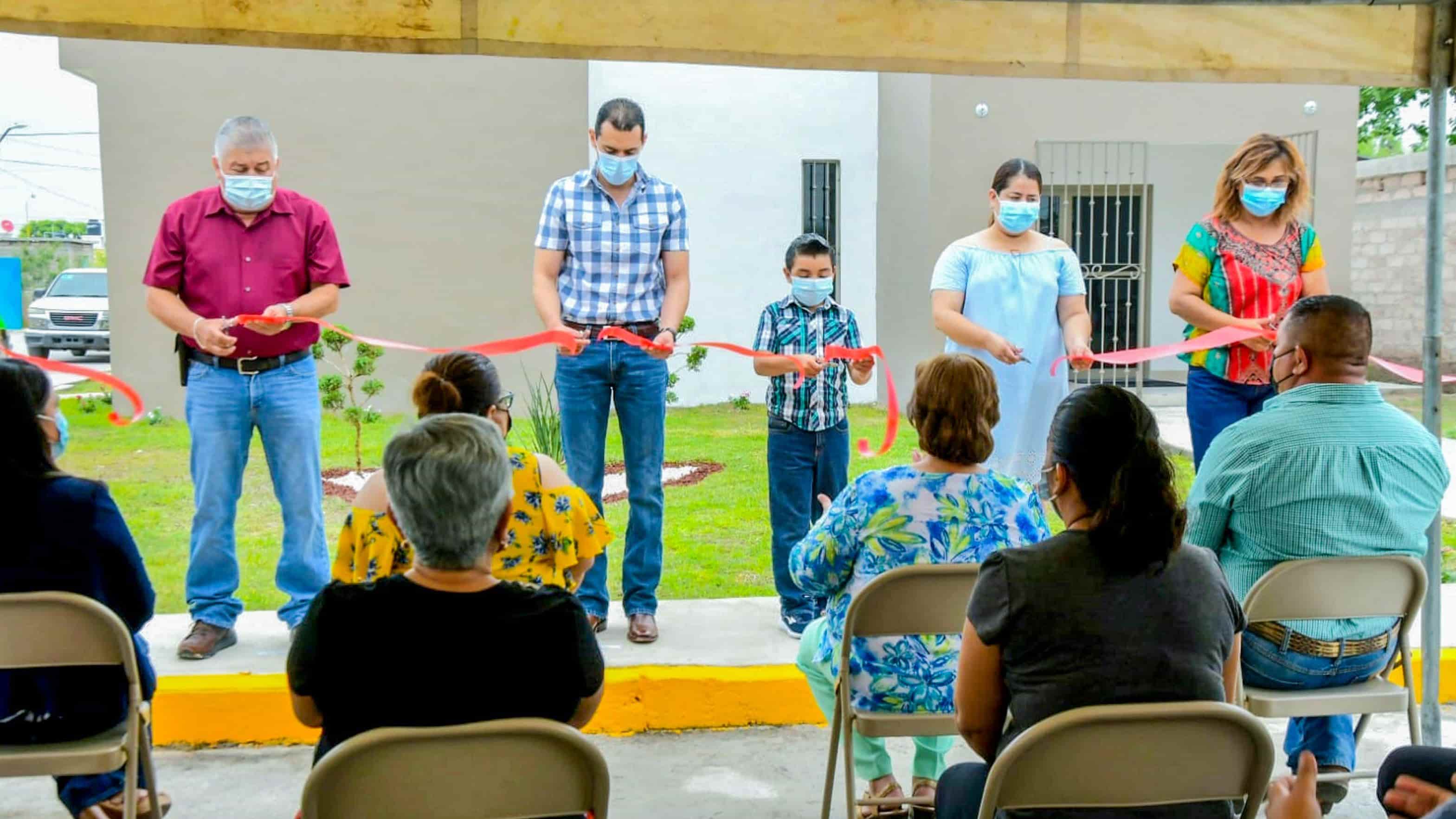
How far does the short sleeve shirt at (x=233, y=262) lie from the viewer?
14.6 ft

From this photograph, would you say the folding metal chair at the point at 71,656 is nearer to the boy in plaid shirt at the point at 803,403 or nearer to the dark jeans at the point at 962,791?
the dark jeans at the point at 962,791

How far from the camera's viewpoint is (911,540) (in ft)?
10.1

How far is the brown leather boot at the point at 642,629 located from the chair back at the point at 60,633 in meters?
2.20

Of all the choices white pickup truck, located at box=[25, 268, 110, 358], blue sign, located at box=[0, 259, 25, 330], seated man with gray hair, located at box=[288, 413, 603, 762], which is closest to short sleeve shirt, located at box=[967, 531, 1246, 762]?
seated man with gray hair, located at box=[288, 413, 603, 762]

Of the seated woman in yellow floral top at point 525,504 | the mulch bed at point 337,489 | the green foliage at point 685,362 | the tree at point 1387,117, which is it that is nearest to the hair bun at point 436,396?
the seated woman in yellow floral top at point 525,504

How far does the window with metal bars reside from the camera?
13711 mm

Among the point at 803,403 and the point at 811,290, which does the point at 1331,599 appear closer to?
the point at 803,403

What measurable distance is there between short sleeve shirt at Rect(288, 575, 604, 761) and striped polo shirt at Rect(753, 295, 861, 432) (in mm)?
2560

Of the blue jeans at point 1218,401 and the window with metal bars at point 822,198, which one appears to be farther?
the window with metal bars at point 822,198

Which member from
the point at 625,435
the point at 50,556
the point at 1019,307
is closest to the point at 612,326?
the point at 625,435

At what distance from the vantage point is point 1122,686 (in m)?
2.18

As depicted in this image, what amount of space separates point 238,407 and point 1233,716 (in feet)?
11.6

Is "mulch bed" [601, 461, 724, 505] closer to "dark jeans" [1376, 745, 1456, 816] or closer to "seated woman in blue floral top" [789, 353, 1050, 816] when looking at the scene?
"seated woman in blue floral top" [789, 353, 1050, 816]

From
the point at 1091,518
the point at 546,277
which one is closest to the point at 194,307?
the point at 546,277
